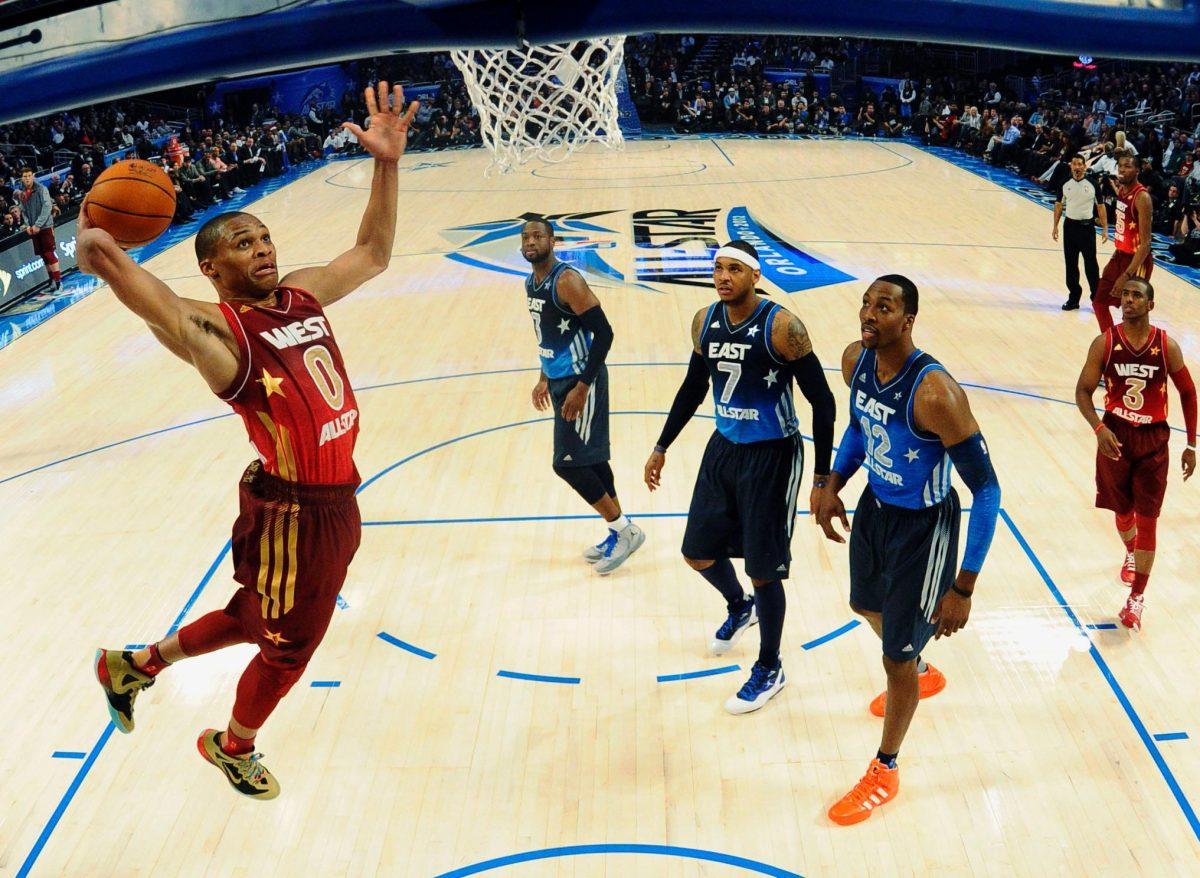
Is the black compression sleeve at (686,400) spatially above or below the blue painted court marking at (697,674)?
above

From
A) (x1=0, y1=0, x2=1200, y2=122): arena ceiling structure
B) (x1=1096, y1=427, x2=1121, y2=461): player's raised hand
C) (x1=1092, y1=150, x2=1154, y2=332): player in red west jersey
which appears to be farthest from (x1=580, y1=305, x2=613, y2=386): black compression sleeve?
(x1=1092, y1=150, x2=1154, y2=332): player in red west jersey

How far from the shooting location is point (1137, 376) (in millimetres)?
5047

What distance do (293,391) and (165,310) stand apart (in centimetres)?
48

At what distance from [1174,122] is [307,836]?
20999 millimetres

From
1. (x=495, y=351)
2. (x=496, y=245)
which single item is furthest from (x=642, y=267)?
(x=495, y=351)

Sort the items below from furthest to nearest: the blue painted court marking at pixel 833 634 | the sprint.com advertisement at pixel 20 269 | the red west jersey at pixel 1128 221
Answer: the sprint.com advertisement at pixel 20 269 < the red west jersey at pixel 1128 221 < the blue painted court marking at pixel 833 634

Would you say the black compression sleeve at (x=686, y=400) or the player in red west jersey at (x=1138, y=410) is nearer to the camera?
the black compression sleeve at (x=686, y=400)

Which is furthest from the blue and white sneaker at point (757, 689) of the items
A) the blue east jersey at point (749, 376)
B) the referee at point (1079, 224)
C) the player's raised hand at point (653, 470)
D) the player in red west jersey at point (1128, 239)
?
the referee at point (1079, 224)

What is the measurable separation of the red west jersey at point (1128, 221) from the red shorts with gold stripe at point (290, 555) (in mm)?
6946

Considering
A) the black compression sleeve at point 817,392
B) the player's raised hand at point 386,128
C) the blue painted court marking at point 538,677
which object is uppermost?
the player's raised hand at point 386,128

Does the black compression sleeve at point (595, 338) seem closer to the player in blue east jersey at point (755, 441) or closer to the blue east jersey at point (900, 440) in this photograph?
the player in blue east jersey at point (755, 441)

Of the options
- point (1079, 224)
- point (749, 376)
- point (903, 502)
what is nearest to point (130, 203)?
point (749, 376)

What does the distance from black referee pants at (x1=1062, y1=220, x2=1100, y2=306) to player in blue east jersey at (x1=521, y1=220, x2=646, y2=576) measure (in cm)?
617

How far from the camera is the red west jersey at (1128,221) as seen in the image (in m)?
8.11
